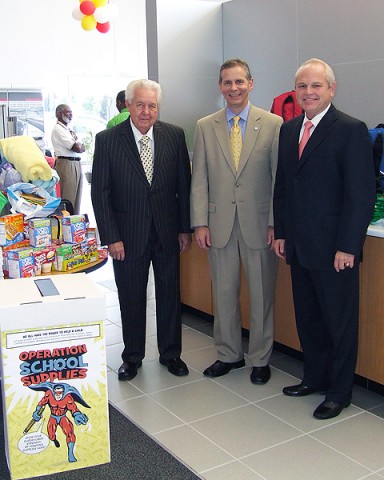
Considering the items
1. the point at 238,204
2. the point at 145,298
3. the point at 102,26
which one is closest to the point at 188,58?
the point at 238,204

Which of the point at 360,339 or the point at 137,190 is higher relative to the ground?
the point at 137,190

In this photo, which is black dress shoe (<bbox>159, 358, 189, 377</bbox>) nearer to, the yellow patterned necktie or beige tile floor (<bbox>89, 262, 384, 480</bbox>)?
beige tile floor (<bbox>89, 262, 384, 480</bbox>)

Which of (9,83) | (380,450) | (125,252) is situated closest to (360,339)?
(380,450)

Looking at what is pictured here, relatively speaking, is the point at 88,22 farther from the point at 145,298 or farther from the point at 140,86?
the point at 145,298

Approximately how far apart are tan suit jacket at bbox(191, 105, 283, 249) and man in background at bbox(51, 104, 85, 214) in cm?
499

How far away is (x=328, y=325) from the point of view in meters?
3.11

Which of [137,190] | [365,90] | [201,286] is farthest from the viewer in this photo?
[201,286]

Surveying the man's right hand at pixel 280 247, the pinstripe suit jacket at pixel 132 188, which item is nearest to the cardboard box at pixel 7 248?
the pinstripe suit jacket at pixel 132 188

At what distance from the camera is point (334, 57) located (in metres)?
4.60

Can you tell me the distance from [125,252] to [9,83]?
25.0 ft

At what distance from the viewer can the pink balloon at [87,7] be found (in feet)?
30.3

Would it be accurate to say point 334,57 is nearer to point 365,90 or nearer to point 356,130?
point 365,90

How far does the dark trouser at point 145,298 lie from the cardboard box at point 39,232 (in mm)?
623

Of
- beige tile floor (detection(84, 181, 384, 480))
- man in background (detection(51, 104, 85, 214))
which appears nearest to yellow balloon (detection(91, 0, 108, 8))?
man in background (detection(51, 104, 85, 214))
